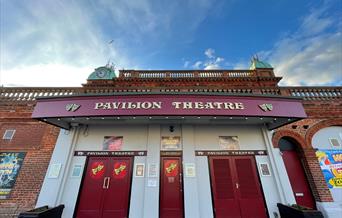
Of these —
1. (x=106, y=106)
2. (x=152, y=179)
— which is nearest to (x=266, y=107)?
(x=152, y=179)

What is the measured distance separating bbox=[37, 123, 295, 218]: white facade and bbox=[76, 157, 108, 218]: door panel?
261 mm

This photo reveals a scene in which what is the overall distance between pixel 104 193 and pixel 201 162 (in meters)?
3.81

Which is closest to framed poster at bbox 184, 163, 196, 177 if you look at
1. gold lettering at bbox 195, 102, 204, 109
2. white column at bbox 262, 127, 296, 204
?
gold lettering at bbox 195, 102, 204, 109

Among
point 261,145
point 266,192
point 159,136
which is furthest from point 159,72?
point 266,192

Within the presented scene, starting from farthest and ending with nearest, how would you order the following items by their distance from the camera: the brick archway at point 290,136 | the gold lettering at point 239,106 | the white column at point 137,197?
the brick archway at point 290,136, the white column at point 137,197, the gold lettering at point 239,106

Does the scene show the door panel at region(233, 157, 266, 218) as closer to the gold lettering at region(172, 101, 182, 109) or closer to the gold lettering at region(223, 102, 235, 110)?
the gold lettering at region(223, 102, 235, 110)

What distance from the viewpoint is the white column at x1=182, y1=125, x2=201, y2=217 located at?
500cm

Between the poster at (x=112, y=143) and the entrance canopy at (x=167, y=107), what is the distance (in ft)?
4.84

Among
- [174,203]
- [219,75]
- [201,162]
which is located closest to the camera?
[174,203]

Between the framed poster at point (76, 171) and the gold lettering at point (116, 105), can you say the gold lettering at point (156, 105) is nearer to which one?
the gold lettering at point (116, 105)

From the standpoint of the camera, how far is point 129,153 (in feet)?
19.4

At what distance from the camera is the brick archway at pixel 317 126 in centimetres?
633

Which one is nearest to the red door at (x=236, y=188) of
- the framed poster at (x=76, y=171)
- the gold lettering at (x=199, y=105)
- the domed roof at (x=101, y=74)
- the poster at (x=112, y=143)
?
the gold lettering at (x=199, y=105)

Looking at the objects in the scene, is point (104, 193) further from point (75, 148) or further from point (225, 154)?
point (225, 154)
